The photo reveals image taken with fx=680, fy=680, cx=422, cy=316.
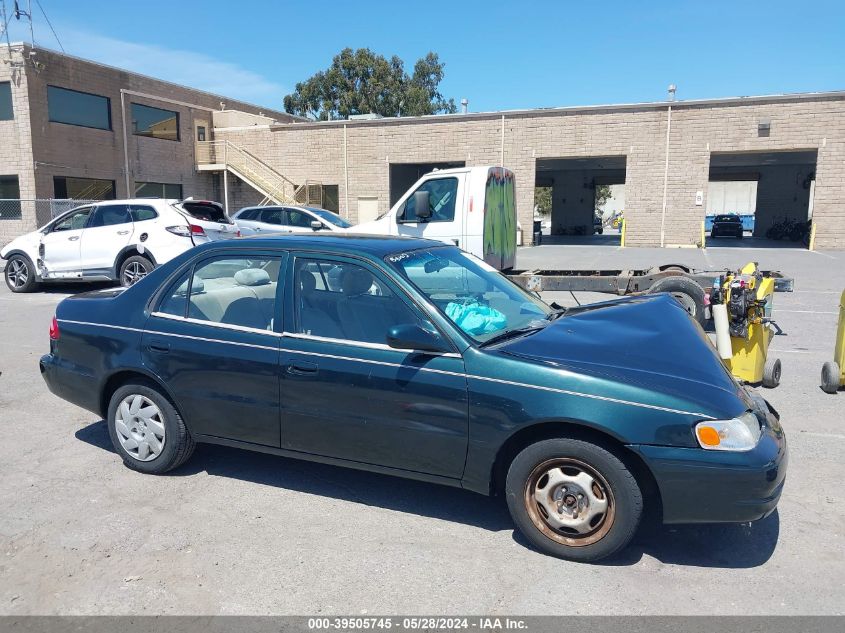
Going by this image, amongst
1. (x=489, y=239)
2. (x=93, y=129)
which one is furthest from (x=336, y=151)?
(x=489, y=239)

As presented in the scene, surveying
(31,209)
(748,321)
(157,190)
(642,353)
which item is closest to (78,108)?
(31,209)

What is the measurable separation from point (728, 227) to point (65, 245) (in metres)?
33.4

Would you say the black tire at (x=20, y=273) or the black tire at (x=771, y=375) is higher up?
the black tire at (x=20, y=273)

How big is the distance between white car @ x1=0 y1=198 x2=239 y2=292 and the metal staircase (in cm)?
1825

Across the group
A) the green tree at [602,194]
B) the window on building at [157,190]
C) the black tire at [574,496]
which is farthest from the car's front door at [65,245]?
the green tree at [602,194]

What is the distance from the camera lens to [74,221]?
13.5 metres

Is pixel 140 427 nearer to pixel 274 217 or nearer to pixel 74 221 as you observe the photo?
pixel 74 221

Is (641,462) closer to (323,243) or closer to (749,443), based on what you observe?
(749,443)

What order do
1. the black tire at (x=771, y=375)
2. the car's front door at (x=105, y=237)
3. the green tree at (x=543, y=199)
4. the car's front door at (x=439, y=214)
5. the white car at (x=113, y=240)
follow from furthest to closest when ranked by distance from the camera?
1. the green tree at (x=543, y=199)
2. the car's front door at (x=105, y=237)
3. the white car at (x=113, y=240)
4. the car's front door at (x=439, y=214)
5. the black tire at (x=771, y=375)

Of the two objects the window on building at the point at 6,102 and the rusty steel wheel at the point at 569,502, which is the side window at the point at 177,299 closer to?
the rusty steel wheel at the point at 569,502

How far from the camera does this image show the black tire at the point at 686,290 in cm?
888

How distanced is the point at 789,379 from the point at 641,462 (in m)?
4.44

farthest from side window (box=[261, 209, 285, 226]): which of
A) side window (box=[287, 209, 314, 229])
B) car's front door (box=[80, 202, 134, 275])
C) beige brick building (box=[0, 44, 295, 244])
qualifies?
beige brick building (box=[0, 44, 295, 244])

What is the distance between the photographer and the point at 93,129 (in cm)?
2652
